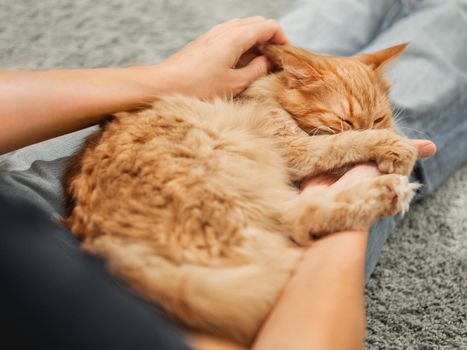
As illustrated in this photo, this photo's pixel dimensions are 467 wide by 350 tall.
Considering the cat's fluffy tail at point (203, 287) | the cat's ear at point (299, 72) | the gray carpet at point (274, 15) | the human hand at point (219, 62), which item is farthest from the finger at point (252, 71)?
the gray carpet at point (274, 15)

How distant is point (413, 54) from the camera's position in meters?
1.81

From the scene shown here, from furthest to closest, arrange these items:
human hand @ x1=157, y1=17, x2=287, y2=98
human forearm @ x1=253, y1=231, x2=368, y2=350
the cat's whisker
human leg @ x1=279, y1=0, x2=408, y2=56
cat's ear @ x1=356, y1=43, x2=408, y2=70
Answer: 1. human leg @ x1=279, y1=0, x2=408, y2=56
2. the cat's whisker
3. cat's ear @ x1=356, y1=43, x2=408, y2=70
4. human hand @ x1=157, y1=17, x2=287, y2=98
5. human forearm @ x1=253, y1=231, x2=368, y2=350

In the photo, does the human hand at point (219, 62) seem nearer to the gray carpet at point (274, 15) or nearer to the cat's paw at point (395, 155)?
the cat's paw at point (395, 155)

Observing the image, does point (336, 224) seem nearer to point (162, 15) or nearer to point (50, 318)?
point (50, 318)

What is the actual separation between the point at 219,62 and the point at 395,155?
0.59m

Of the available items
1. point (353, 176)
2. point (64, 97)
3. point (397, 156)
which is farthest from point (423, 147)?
point (64, 97)

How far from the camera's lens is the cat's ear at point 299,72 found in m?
1.37

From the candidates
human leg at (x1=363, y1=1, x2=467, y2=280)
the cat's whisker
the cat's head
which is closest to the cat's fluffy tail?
the cat's head

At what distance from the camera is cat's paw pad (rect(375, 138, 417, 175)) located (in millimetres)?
1199

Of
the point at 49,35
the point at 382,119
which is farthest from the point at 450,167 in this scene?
the point at 49,35

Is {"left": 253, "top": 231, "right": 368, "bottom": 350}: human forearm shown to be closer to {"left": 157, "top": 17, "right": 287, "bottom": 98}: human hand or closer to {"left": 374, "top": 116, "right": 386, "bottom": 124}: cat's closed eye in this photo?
{"left": 374, "top": 116, "right": 386, "bottom": 124}: cat's closed eye

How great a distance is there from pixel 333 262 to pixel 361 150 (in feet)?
1.29

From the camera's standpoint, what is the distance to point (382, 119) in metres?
1.43

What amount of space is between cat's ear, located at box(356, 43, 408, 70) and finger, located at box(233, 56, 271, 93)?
13.3 inches
